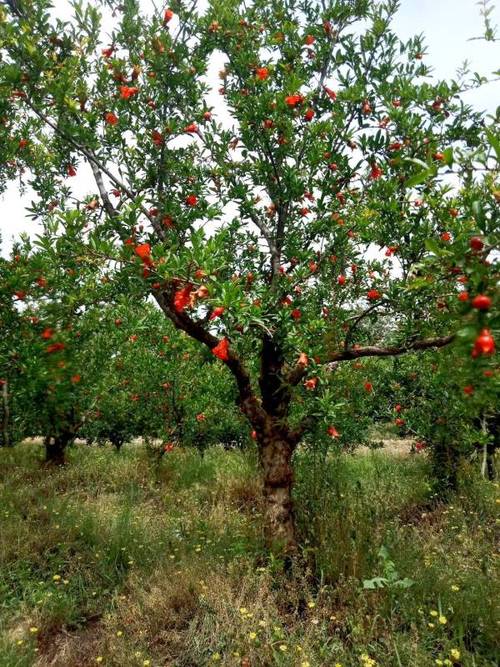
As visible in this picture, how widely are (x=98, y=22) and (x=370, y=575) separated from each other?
5433 mm

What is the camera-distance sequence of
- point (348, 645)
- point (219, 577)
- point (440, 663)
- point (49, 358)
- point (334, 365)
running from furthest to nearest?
point (334, 365) < point (219, 577) < point (49, 358) < point (348, 645) < point (440, 663)

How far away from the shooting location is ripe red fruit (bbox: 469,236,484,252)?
6.08 feet

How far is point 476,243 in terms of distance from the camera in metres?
1.86

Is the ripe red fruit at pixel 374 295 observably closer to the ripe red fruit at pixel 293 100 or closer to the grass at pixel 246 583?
the ripe red fruit at pixel 293 100

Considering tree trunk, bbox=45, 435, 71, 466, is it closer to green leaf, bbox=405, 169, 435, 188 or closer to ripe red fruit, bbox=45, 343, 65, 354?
ripe red fruit, bbox=45, 343, 65, 354

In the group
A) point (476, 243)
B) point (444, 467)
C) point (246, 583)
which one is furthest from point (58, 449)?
point (476, 243)

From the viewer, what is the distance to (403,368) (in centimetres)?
823

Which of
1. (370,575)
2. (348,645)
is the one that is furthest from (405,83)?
(348,645)

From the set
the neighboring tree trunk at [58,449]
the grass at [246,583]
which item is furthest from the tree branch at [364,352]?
the neighboring tree trunk at [58,449]

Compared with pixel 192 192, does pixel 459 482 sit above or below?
below

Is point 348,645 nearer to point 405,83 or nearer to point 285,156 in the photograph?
point 285,156

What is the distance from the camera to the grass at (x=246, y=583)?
129 inches

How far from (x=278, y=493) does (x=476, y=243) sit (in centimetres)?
340

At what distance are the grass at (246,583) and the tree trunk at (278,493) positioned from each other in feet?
0.63
